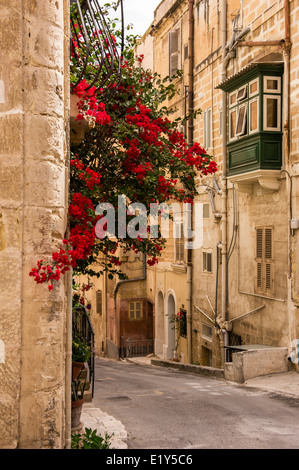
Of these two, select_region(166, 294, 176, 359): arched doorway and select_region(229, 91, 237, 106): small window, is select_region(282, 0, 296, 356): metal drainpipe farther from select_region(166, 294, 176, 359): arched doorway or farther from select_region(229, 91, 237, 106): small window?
select_region(166, 294, 176, 359): arched doorway

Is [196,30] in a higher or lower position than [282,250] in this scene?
higher

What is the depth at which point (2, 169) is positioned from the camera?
434cm

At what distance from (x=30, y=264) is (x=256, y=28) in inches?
480

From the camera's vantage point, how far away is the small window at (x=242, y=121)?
46.8 feet

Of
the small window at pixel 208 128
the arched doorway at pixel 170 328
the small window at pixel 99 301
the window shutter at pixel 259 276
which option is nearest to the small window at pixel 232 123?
the small window at pixel 208 128

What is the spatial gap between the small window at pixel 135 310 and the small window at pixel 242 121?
12.7 m

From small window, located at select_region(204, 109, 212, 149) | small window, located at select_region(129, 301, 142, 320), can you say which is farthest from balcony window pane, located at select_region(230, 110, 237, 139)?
small window, located at select_region(129, 301, 142, 320)

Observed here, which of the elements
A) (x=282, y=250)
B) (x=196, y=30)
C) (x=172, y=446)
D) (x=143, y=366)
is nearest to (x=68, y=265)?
(x=172, y=446)

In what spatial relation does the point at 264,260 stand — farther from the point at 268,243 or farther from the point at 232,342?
the point at 232,342

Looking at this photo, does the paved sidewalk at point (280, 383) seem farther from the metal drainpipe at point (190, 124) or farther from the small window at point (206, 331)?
the metal drainpipe at point (190, 124)

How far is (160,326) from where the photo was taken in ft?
76.3

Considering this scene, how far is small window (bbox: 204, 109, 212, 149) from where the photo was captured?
58.9 ft
